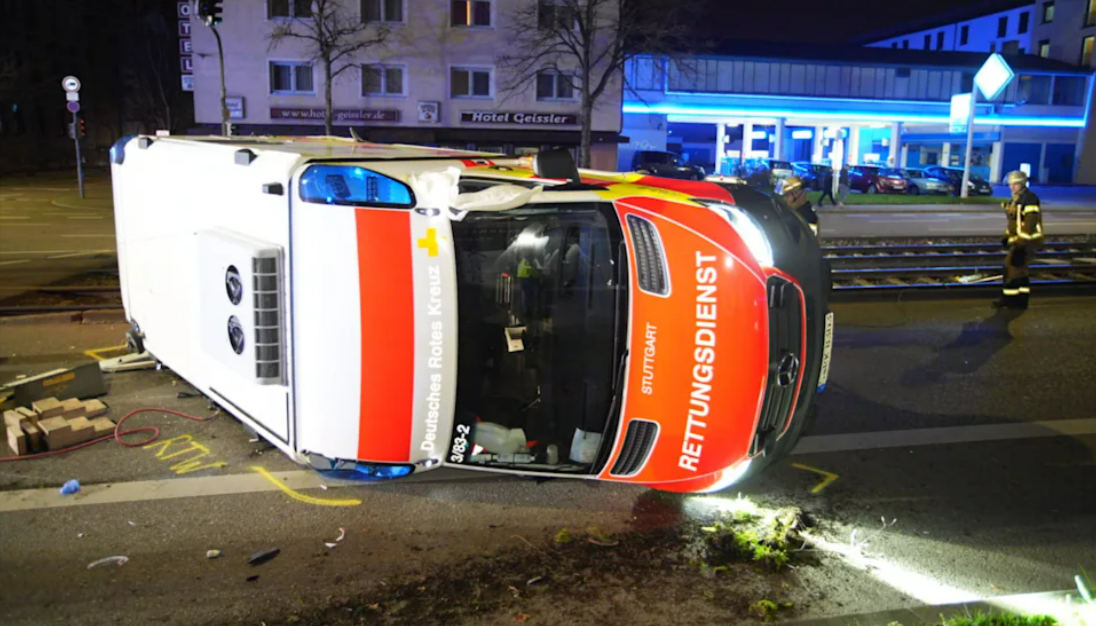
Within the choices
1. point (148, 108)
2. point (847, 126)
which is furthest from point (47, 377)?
point (148, 108)

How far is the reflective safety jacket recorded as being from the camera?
33.3ft

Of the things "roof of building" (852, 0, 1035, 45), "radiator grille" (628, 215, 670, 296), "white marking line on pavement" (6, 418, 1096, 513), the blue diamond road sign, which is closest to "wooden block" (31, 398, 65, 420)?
"white marking line on pavement" (6, 418, 1096, 513)

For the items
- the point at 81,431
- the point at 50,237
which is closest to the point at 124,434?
the point at 81,431

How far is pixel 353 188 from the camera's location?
4297 mm

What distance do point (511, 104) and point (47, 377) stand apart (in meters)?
29.0

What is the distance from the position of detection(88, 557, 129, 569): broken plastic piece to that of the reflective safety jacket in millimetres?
10296

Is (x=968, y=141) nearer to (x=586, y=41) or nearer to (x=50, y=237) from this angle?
(x=586, y=41)

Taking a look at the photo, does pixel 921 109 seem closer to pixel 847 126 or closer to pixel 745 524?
pixel 847 126

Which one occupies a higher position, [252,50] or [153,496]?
[252,50]

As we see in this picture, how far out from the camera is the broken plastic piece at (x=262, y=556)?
14.2 ft

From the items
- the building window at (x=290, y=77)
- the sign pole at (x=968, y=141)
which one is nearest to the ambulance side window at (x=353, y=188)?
the building window at (x=290, y=77)

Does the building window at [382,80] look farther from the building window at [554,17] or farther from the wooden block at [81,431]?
the wooden block at [81,431]

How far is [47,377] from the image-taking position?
21.3 feet

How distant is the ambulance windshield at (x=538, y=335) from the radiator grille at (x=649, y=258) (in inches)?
5.0
